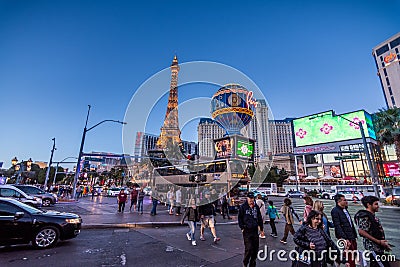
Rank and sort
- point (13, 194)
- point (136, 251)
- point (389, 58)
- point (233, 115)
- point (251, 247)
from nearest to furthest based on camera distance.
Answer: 1. point (251, 247)
2. point (136, 251)
3. point (13, 194)
4. point (233, 115)
5. point (389, 58)

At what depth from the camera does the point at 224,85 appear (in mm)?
40156

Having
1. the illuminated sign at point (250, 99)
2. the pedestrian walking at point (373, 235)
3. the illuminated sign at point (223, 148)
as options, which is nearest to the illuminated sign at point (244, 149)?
the illuminated sign at point (223, 148)

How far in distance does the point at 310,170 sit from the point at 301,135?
36.8 ft

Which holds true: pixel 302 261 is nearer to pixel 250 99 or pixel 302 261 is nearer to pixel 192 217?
pixel 192 217

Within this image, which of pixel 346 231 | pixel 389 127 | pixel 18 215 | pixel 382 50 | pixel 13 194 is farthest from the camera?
pixel 382 50

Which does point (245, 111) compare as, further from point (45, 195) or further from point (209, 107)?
point (45, 195)

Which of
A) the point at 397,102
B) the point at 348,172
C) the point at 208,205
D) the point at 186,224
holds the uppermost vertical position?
the point at 397,102

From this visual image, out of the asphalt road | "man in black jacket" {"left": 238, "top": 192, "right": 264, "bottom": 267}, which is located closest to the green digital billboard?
the asphalt road

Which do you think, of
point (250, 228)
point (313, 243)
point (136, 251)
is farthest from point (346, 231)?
point (136, 251)

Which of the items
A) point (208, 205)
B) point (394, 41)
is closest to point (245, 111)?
point (208, 205)

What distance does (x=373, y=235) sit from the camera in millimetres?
3586

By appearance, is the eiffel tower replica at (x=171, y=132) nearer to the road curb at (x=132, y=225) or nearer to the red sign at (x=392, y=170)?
the red sign at (x=392, y=170)

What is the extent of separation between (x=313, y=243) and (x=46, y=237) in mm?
7174

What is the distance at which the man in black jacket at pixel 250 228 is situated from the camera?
466 cm
